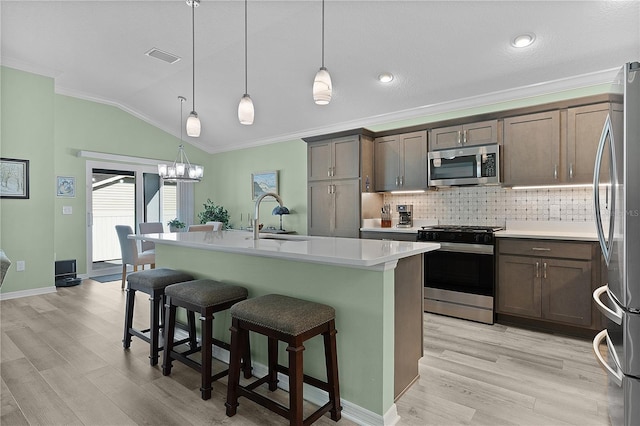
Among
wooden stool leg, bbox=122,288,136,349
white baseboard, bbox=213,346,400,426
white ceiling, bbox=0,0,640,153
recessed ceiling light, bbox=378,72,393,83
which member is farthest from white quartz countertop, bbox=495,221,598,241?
wooden stool leg, bbox=122,288,136,349

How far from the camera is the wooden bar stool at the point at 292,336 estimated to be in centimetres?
168

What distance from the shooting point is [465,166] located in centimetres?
384

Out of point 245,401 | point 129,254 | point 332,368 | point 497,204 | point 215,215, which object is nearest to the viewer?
point 332,368

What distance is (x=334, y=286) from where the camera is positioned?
200cm

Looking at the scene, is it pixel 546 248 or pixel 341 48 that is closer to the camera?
pixel 546 248

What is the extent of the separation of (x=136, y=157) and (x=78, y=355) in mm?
4534

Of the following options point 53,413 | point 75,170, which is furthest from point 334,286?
point 75,170

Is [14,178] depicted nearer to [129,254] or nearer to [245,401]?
[129,254]

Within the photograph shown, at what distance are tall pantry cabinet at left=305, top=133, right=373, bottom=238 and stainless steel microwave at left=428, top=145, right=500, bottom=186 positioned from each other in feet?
2.86

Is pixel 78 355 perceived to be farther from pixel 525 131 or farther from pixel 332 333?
pixel 525 131

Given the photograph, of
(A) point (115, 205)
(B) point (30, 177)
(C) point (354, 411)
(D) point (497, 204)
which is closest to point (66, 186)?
(A) point (115, 205)

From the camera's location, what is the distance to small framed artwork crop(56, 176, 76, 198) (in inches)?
215

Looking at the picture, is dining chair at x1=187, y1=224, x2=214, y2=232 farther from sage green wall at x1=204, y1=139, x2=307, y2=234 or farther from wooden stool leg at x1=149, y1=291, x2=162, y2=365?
wooden stool leg at x1=149, y1=291, x2=162, y2=365

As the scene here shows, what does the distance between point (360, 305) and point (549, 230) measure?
9.29 feet
